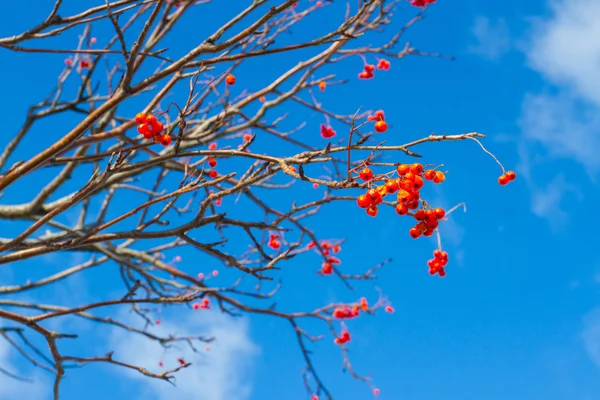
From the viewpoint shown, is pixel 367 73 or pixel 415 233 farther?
pixel 367 73

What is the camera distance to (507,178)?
3.10 m

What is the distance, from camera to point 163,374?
4188 mm

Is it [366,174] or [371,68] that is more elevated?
[371,68]

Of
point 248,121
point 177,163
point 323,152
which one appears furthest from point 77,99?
point 323,152

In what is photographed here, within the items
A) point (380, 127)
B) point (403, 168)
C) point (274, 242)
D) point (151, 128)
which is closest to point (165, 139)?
point (151, 128)

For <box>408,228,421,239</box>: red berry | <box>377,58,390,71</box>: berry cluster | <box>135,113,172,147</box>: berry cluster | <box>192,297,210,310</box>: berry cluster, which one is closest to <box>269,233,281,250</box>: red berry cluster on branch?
<box>192,297,210,310</box>: berry cluster

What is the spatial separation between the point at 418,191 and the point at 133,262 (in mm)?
4254

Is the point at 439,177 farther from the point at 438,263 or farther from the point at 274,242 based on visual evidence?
the point at 274,242

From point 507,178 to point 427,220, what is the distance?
0.63m

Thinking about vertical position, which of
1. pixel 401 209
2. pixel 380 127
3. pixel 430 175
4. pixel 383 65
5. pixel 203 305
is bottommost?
pixel 401 209

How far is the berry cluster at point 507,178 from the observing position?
308cm

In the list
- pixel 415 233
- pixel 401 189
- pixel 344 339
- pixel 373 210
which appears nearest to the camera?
pixel 401 189

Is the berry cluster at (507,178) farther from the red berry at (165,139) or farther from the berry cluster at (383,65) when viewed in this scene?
the berry cluster at (383,65)

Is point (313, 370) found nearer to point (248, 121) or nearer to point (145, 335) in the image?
point (145, 335)
